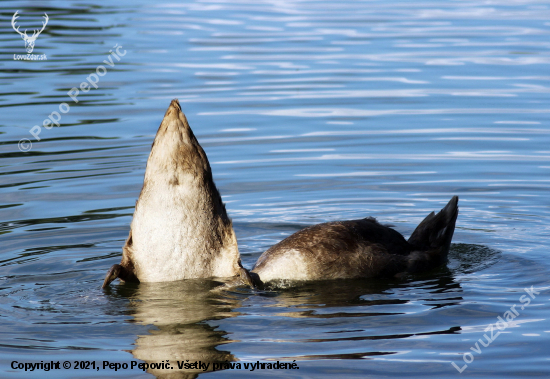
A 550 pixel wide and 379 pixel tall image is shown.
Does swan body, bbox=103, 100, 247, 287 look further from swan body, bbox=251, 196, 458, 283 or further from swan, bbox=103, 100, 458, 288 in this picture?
swan body, bbox=251, 196, 458, 283

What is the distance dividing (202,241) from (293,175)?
176 inches

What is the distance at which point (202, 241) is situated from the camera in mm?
7328

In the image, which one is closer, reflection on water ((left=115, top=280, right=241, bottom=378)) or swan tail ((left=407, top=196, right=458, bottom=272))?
reflection on water ((left=115, top=280, right=241, bottom=378))

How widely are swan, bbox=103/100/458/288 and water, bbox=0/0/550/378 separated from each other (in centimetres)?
16

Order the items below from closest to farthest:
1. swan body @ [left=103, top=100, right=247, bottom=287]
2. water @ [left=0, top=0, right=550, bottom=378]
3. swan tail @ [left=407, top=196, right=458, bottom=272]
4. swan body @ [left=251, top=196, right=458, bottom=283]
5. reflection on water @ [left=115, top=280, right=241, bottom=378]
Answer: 1. reflection on water @ [left=115, top=280, right=241, bottom=378]
2. water @ [left=0, top=0, right=550, bottom=378]
3. swan body @ [left=103, top=100, right=247, bottom=287]
4. swan body @ [left=251, top=196, right=458, bottom=283]
5. swan tail @ [left=407, top=196, right=458, bottom=272]

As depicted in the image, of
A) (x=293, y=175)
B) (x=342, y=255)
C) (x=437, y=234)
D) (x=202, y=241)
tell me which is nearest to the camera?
(x=202, y=241)

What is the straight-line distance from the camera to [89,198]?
1081 centimetres

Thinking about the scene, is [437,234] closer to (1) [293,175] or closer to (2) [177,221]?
(2) [177,221]

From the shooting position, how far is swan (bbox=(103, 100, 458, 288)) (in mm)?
7039

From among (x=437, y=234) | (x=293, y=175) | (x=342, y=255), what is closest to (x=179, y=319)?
(x=342, y=255)

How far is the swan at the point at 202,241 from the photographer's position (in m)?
7.04

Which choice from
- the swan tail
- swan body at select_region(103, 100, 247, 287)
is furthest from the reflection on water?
the swan tail

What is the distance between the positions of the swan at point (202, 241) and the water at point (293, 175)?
0.16 meters

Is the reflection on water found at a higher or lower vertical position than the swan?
lower
